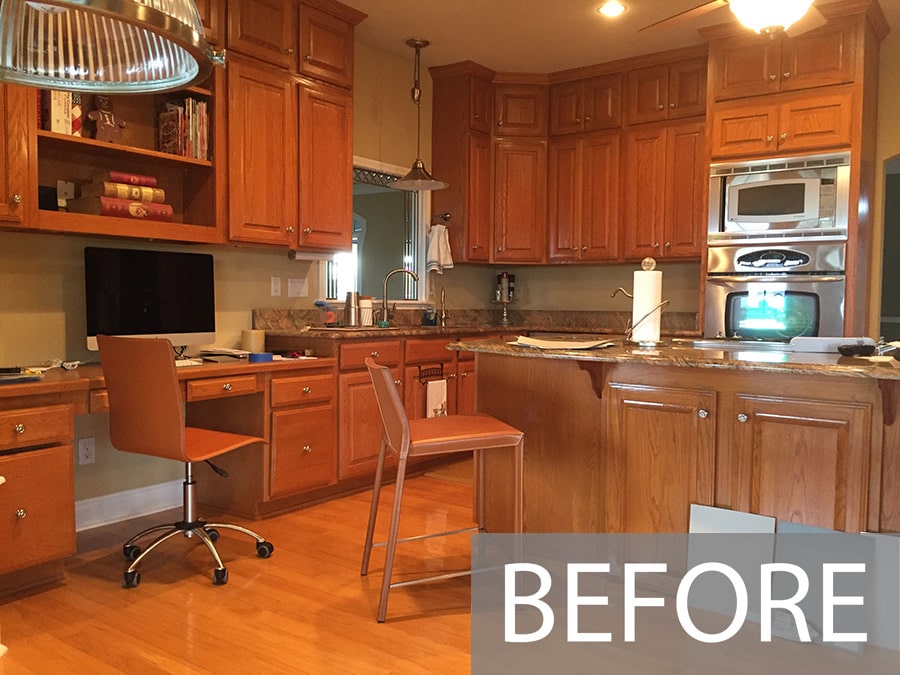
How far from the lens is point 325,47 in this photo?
4.03 metres

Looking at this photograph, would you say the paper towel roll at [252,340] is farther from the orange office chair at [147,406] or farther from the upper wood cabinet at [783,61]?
the upper wood cabinet at [783,61]

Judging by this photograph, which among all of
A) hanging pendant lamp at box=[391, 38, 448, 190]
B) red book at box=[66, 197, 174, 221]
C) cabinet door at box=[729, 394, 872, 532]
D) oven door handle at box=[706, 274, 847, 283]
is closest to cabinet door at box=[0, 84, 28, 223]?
red book at box=[66, 197, 174, 221]

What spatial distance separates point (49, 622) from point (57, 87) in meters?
1.94

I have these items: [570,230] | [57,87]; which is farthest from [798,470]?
[570,230]

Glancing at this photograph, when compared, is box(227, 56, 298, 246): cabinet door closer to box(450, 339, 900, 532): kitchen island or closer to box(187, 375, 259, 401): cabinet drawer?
box(187, 375, 259, 401): cabinet drawer

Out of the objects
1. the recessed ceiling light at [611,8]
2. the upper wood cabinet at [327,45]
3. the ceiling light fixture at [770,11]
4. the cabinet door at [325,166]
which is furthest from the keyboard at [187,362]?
the recessed ceiling light at [611,8]

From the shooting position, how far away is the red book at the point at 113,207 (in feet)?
10.1

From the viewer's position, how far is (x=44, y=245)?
3111 millimetres

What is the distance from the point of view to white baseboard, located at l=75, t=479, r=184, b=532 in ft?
10.8

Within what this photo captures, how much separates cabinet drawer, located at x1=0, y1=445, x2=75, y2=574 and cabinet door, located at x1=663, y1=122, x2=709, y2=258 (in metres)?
3.94

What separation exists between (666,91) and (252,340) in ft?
10.9

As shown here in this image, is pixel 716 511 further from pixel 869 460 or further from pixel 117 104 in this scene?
pixel 117 104

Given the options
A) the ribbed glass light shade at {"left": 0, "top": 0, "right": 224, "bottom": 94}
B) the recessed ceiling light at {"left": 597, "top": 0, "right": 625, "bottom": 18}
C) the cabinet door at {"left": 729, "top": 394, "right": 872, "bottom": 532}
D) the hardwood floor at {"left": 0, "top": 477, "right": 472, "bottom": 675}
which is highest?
the recessed ceiling light at {"left": 597, "top": 0, "right": 625, "bottom": 18}

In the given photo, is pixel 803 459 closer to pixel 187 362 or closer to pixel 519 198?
pixel 187 362
